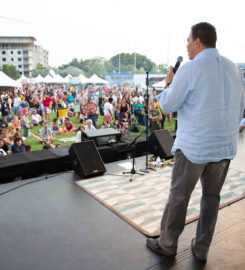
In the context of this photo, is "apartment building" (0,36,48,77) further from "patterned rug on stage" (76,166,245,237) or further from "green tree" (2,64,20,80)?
"patterned rug on stage" (76,166,245,237)

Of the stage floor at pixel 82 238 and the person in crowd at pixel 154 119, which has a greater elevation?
the person in crowd at pixel 154 119

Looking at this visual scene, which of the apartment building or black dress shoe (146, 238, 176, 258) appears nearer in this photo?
black dress shoe (146, 238, 176, 258)

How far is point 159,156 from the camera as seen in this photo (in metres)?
4.69

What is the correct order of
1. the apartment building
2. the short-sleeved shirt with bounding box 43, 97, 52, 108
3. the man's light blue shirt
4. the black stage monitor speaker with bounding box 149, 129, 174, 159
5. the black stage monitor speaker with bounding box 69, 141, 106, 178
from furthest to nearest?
the apartment building, the short-sleeved shirt with bounding box 43, 97, 52, 108, the black stage monitor speaker with bounding box 149, 129, 174, 159, the black stage monitor speaker with bounding box 69, 141, 106, 178, the man's light blue shirt

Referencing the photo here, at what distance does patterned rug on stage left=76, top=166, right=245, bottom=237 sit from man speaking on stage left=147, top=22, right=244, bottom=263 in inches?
30.2


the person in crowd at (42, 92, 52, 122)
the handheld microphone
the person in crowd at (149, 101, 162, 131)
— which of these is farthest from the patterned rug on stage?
the person in crowd at (42, 92, 52, 122)

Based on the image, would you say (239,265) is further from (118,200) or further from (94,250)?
(118,200)

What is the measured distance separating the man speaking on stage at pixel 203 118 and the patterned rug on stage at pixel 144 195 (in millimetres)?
767

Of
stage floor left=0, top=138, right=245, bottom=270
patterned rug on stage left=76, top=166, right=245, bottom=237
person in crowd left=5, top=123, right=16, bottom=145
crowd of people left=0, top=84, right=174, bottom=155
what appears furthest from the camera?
person in crowd left=5, top=123, right=16, bottom=145

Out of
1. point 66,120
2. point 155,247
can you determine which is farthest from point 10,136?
point 155,247

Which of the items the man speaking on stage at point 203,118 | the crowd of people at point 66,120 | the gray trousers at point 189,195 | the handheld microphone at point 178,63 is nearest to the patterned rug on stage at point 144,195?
the gray trousers at point 189,195

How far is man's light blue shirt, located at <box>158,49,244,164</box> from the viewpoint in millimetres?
1510

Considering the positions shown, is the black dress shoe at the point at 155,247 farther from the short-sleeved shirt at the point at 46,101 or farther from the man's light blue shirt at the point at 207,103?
the short-sleeved shirt at the point at 46,101

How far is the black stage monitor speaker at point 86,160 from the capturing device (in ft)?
12.1
